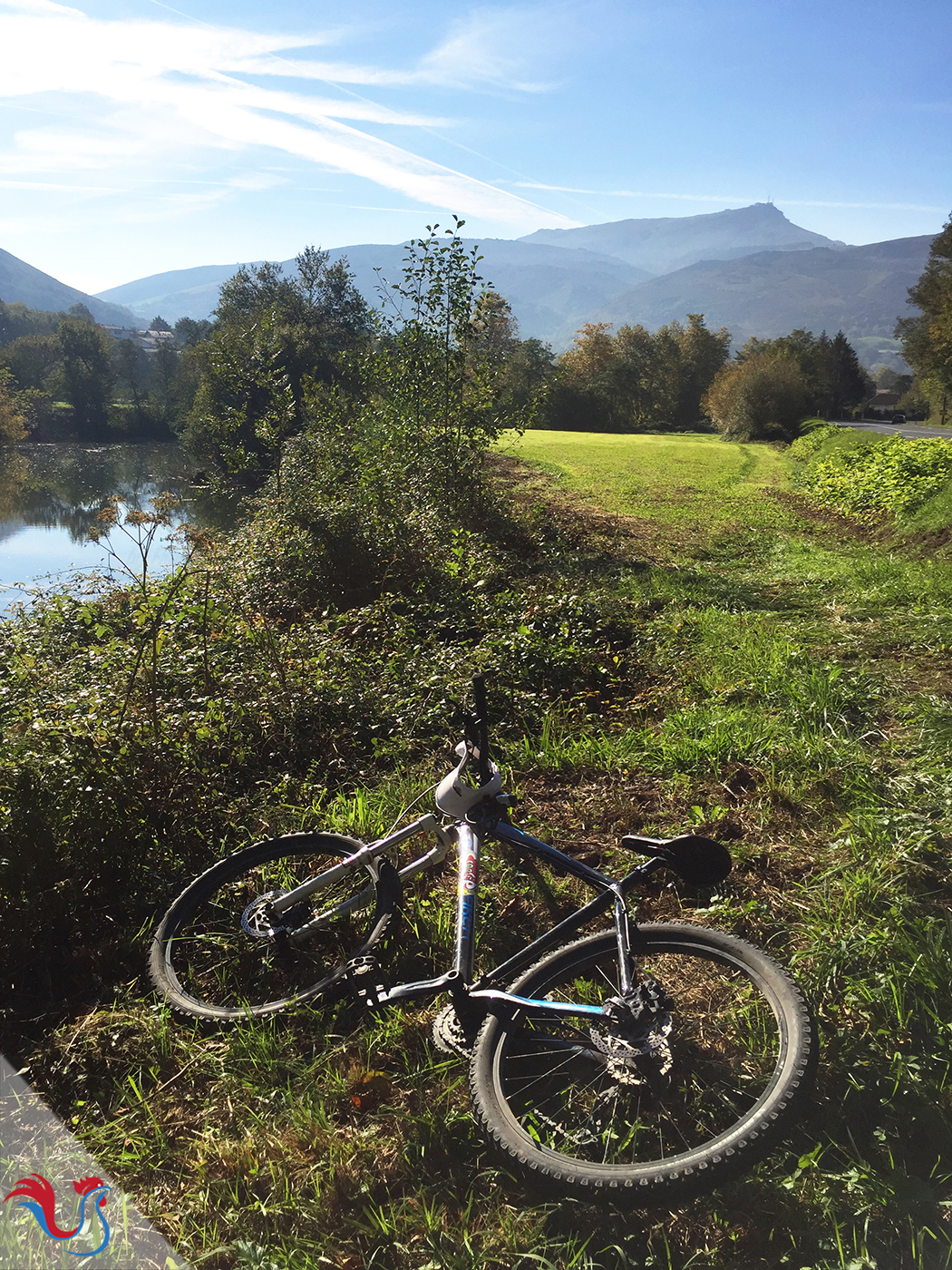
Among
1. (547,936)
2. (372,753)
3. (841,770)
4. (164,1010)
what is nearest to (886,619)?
(841,770)

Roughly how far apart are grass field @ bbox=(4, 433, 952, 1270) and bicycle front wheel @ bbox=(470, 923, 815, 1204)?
0.55ft

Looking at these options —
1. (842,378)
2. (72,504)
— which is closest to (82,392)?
(72,504)

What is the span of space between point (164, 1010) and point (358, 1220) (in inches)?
45.4

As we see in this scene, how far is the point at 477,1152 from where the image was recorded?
7.41 ft

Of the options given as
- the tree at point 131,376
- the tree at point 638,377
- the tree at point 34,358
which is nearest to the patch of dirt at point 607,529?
the tree at point 638,377

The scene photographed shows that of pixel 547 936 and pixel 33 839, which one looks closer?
pixel 547 936

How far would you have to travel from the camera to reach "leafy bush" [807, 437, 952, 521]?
12.3m

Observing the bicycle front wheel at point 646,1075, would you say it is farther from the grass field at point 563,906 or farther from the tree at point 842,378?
the tree at point 842,378

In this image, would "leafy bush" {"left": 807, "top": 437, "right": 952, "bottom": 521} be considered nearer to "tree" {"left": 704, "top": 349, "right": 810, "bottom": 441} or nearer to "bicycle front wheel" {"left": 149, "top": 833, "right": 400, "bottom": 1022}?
"bicycle front wheel" {"left": 149, "top": 833, "right": 400, "bottom": 1022}

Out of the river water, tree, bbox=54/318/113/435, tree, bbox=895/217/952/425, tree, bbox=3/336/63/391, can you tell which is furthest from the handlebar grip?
tree, bbox=3/336/63/391

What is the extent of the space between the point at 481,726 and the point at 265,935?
1.29m

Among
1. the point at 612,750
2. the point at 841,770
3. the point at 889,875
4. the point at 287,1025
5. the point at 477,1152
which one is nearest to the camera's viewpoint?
the point at 477,1152

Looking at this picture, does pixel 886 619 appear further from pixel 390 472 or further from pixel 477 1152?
pixel 390 472

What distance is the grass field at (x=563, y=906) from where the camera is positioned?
6.64 feet
